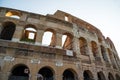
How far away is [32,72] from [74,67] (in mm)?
4016

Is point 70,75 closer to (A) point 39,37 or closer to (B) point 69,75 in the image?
(B) point 69,75

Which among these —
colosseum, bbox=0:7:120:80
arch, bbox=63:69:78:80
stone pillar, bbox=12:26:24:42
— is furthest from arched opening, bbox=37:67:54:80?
stone pillar, bbox=12:26:24:42

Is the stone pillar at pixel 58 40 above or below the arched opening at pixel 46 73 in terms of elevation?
above

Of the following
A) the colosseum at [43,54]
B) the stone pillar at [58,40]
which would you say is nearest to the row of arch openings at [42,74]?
the colosseum at [43,54]

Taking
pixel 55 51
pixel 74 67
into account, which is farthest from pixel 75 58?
pixel 55 51

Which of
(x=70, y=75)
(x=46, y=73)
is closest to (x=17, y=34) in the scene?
(x=46, y=73)

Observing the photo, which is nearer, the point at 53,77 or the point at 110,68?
the point at 53,77

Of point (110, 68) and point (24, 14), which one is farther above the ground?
point (24, 14)

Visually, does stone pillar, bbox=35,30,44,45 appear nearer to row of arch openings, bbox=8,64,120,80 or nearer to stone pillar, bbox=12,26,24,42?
stone pillar, bbox=12,26,24,42

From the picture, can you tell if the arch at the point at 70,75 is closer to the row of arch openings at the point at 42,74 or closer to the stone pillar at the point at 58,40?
the row of arch openings at the point at 42,74

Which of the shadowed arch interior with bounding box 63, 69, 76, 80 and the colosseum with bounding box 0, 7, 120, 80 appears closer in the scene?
the colosseum with bounding box 0, 7, 120, 80

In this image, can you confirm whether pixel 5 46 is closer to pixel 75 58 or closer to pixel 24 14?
pixel 24 14

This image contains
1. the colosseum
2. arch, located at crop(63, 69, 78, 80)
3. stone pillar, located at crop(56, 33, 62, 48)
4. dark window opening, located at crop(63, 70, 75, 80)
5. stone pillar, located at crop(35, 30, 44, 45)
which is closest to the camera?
the colosseum

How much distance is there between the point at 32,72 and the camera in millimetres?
8875
